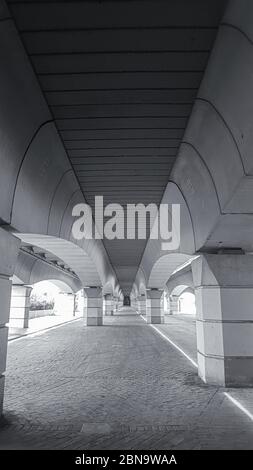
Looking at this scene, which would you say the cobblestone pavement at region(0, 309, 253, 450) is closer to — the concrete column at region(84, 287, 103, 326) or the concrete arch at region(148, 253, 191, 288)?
the concrete arch at region(148, 253, 191, 288)

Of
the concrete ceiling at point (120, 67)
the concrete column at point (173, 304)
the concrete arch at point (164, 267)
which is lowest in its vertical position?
the concrete column at point (173, 304)

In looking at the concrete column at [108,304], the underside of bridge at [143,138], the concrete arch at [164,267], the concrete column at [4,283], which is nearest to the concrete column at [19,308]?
the concrete arch at [164,267]

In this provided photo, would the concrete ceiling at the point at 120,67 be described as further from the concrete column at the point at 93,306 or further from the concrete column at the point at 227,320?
the concrete column at the point at 93,306

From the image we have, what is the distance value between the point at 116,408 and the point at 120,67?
5303 mm

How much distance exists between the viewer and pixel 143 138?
5301 mm

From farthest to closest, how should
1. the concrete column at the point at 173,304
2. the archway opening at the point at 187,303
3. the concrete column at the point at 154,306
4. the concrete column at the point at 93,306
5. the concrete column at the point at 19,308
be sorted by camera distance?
the archway opening at the point at 187,303, the concrete column at the point at 173,304, the concrete column at the point at 154,306, the concrete column at the point at 93,306, the concrete column at the point at 19,308

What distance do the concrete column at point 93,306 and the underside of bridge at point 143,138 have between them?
13169mm

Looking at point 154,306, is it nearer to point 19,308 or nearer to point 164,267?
point 164,267

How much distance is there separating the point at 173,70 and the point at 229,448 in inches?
184

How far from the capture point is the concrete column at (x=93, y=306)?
2250 centimetres

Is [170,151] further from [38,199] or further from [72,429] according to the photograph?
[72,429]

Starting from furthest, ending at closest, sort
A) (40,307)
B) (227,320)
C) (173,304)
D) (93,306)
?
(173,304)
(40,307)
(93,306)
(227,320)

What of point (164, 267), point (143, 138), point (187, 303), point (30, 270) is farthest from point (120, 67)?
point (187, 303)

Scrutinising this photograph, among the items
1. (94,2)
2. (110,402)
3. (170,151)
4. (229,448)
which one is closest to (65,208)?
(170,151)
